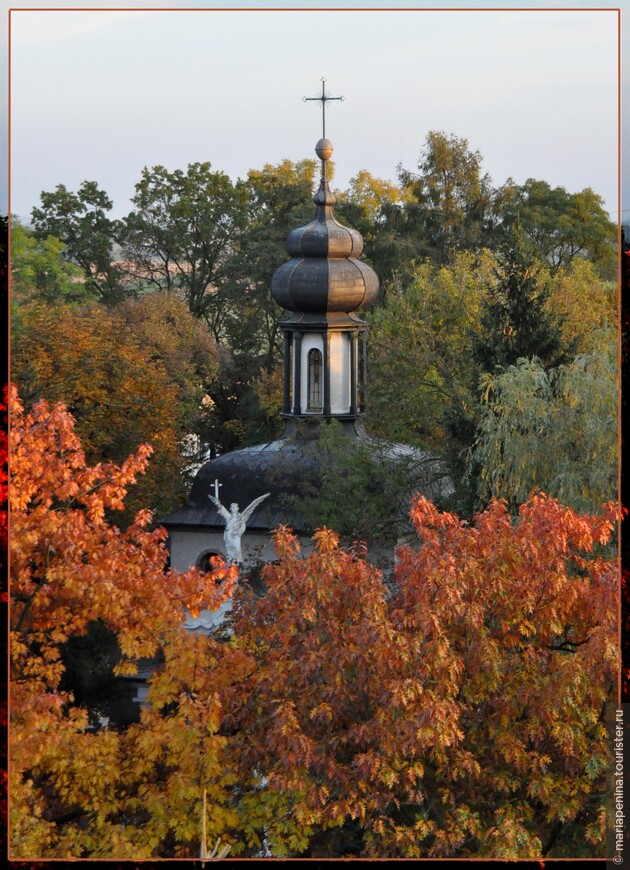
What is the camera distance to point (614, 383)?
1930 cm

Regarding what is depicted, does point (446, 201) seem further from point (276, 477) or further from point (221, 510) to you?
point (221, 510)

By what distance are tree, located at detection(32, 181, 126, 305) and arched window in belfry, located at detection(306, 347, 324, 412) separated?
188 inches

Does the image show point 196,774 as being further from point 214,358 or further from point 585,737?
point 214,358

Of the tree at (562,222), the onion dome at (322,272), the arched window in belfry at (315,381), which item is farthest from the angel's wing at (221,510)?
the tree at (562,222)

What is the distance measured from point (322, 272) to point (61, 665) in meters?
11.9

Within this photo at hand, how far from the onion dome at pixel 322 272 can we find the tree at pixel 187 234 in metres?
4.27

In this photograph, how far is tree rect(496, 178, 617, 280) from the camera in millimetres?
32469

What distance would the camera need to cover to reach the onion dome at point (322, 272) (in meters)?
26.7

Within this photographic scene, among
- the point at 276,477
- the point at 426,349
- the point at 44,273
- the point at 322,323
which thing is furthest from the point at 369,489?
the point at 44,273

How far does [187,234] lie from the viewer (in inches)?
1291

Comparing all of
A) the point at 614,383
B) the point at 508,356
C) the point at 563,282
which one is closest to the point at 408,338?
the point at 563,282

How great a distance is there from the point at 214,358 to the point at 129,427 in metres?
8.31

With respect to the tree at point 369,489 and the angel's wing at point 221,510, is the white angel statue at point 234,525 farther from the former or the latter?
the tree at point 369,489

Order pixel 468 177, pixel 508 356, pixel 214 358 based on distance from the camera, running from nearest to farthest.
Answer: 1. pixel 508 356
2. pixel 214 358
3. pixel 468 177
